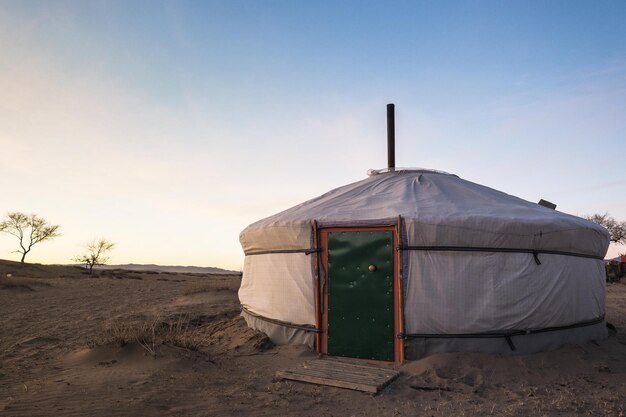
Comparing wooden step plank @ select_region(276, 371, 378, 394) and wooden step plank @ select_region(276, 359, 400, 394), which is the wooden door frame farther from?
wooden step plank @ select_region(276, 371, 378, 394)

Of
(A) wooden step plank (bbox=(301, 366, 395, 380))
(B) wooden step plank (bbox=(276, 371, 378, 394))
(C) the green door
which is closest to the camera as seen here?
(B) wooden step plank (bbox=(276, 371, 378, 394))

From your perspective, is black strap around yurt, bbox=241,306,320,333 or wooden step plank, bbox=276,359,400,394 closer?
wooden step plank, bbox=276,359,400,394

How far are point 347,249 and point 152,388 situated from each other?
2.50 metres

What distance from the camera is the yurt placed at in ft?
15.9

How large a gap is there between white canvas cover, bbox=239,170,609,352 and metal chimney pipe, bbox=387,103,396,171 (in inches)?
62.9

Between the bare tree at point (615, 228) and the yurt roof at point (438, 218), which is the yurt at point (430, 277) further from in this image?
the bare tree at point (615, 228)

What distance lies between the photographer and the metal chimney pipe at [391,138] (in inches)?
296

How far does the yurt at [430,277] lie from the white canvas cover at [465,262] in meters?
0.01

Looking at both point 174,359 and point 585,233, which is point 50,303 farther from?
point 585,233

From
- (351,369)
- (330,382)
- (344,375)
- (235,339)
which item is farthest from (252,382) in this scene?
→ (235,339)

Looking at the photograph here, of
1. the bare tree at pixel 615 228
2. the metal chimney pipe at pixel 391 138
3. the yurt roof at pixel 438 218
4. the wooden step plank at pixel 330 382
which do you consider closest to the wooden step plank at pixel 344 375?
the wooden step plank at pixel 330 382

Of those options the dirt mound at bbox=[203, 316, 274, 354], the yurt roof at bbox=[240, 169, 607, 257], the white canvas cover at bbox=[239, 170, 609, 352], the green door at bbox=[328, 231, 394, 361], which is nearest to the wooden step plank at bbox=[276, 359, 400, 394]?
the green door at bbox=[328, 231, 394, 361]

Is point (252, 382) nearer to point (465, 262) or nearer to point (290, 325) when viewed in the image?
point (290, 325)

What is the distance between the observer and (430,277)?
4.89m
